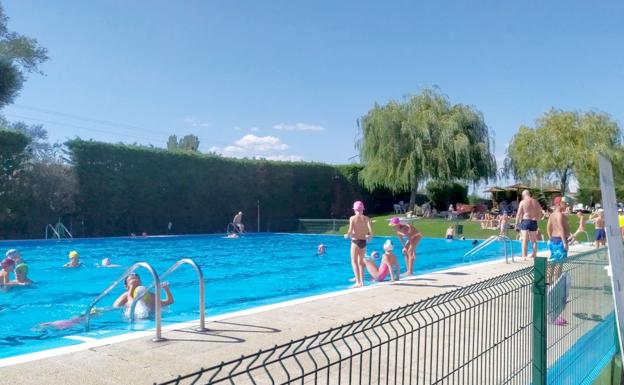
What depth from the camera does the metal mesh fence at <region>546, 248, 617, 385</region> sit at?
4215 millimetres

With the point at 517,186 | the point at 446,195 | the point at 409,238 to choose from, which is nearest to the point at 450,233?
the point at 446,195

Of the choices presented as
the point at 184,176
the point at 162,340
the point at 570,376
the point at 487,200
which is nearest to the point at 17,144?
the point at 184,176

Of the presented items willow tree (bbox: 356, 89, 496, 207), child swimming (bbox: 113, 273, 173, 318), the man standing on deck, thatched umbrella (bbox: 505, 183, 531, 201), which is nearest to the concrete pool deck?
child swimming (bbox: 113, 273, 173, 318)

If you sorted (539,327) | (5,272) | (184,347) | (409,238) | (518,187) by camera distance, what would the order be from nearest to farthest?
1. (539,327)
2. (184,347)
3. (5,272)
4. (409,238)
5. (518,187)

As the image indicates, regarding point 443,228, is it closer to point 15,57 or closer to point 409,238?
point 409,238

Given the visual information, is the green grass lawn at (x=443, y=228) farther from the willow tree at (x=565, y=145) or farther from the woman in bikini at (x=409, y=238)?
the woman in bikini at (x=409, y=238)

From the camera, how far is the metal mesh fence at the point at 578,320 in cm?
421

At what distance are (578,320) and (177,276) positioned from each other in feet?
35.3

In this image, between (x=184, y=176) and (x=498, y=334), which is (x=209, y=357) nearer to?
(x=498, y=334)

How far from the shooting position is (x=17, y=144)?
24.0 meters

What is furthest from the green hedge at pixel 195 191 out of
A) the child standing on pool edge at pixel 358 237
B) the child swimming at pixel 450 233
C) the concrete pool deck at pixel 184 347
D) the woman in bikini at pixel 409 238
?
the concrete pool deck at pixel 184 347

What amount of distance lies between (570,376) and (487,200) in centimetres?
4480

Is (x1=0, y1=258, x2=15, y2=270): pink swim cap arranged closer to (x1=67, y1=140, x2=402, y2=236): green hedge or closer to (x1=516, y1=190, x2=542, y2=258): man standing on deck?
(x1=516, y1=190, x2=542, y2=258): man standing on deck

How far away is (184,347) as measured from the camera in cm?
525
